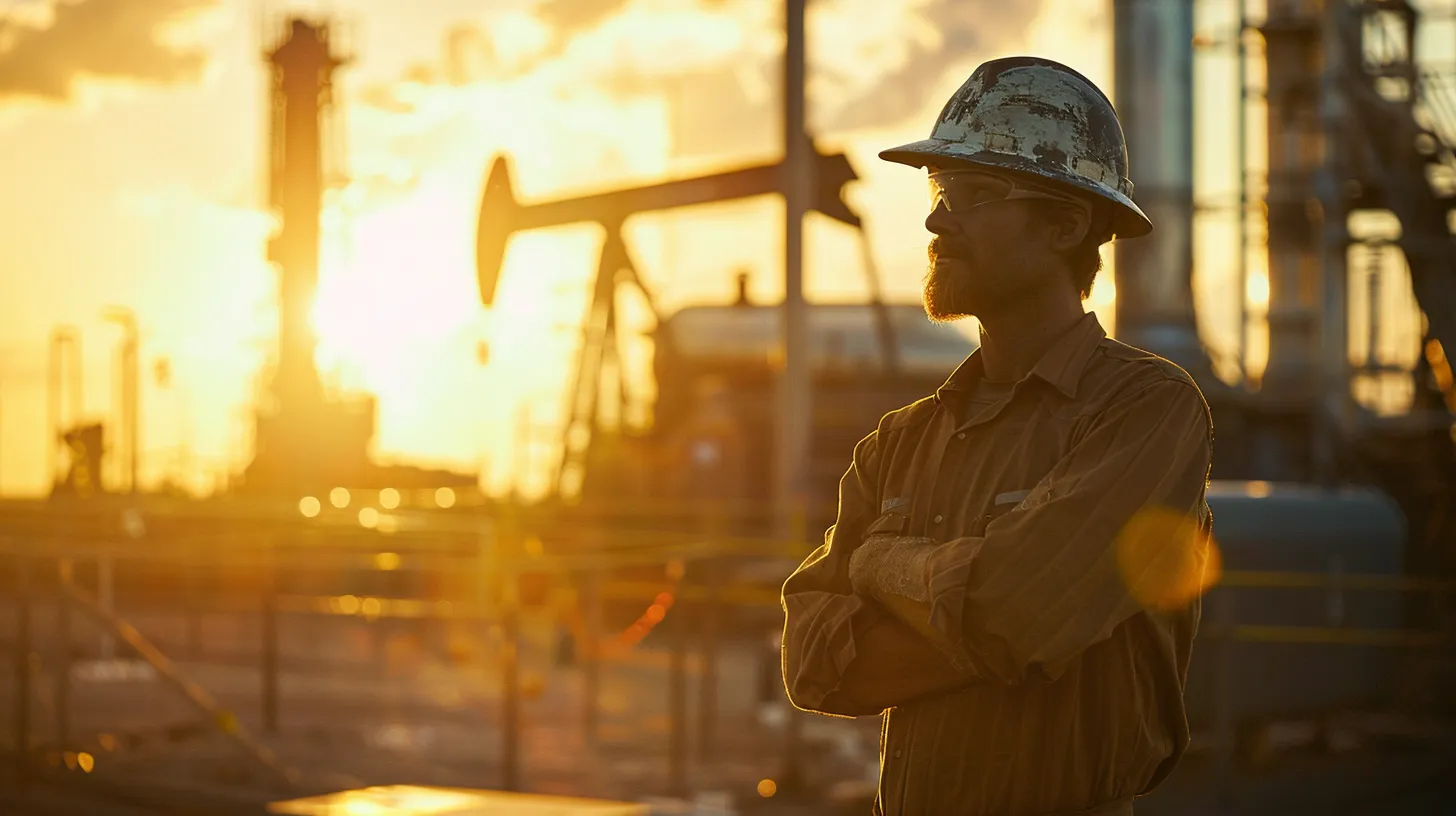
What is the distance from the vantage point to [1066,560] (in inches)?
85.0

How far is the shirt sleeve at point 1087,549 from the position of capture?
7.08ft

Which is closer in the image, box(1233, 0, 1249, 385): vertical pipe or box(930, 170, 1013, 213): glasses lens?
box(930, 170, 1013, 213): glasses lens

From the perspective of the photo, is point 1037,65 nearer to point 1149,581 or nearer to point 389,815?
point 1149,581

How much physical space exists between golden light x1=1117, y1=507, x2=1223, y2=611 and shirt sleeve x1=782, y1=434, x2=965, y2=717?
310mm

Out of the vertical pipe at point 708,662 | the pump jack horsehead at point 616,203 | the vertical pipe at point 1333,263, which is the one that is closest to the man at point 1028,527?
the pump jack horsehead at point 616,203

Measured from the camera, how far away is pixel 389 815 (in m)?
5.75

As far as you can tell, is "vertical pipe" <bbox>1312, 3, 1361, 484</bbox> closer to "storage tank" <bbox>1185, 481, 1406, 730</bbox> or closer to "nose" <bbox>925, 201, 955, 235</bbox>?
"storage tank" <bbox>1185, 481, 1406, 730</bbox>

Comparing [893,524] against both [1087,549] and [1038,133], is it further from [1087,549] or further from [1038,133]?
[1038,133]

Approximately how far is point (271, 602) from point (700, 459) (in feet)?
40.5

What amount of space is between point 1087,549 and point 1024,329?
430mm

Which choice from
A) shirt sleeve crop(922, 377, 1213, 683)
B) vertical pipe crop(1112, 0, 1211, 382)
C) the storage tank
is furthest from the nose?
vertical pipe crop(1112, 0, 1211, 382)

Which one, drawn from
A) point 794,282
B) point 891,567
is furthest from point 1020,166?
point 794,282

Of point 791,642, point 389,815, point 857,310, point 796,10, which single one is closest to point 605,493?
point 857,310

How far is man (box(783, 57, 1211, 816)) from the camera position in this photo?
2182mm
